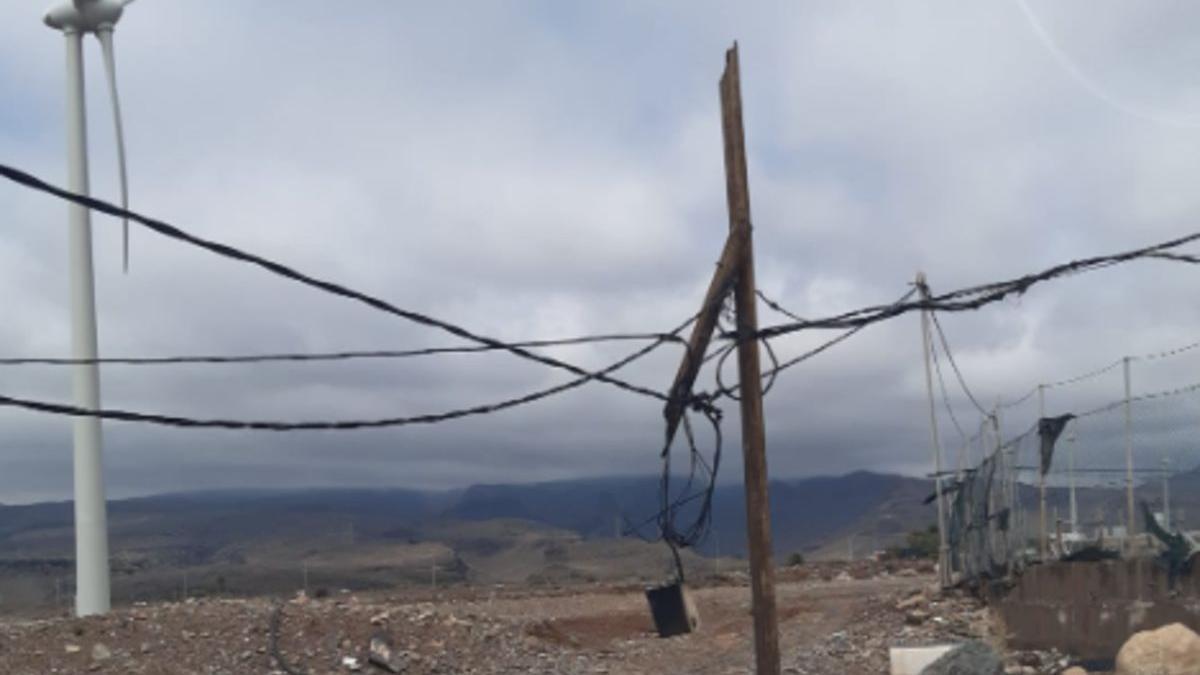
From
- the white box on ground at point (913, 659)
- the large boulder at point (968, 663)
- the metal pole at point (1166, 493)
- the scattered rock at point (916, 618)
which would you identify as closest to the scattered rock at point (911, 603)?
the scattered rock at point (916, 618)

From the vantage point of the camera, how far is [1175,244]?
1308cm

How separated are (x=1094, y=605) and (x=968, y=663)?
6.62ft

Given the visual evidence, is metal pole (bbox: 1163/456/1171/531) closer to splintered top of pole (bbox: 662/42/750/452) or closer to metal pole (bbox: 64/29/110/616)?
splintered top of pole (bbox: 662/42/750/452)

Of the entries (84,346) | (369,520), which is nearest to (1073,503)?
(84,346)

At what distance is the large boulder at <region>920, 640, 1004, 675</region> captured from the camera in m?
19.2

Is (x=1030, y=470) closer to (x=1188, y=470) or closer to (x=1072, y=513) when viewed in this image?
(x=1072, y=513)

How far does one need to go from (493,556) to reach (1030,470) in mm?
90407

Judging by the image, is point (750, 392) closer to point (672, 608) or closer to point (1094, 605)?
point (672, 608)

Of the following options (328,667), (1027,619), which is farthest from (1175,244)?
(328,667)

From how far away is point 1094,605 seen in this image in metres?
20.1

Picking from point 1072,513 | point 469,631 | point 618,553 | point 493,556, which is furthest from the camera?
point 493,556

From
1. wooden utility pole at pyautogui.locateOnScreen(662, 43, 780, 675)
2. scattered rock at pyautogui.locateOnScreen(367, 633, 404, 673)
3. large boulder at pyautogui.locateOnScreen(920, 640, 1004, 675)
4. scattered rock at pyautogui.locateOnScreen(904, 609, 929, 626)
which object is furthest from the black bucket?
scattered rock at pyautogui.locateOnScreen(367, 633, 404, 673)

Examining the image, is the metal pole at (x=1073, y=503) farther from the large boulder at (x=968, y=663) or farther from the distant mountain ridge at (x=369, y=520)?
the distant mountain ridge at (x=369, y=520)

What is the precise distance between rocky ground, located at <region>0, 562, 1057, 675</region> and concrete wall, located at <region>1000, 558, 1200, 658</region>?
1.94 meters
